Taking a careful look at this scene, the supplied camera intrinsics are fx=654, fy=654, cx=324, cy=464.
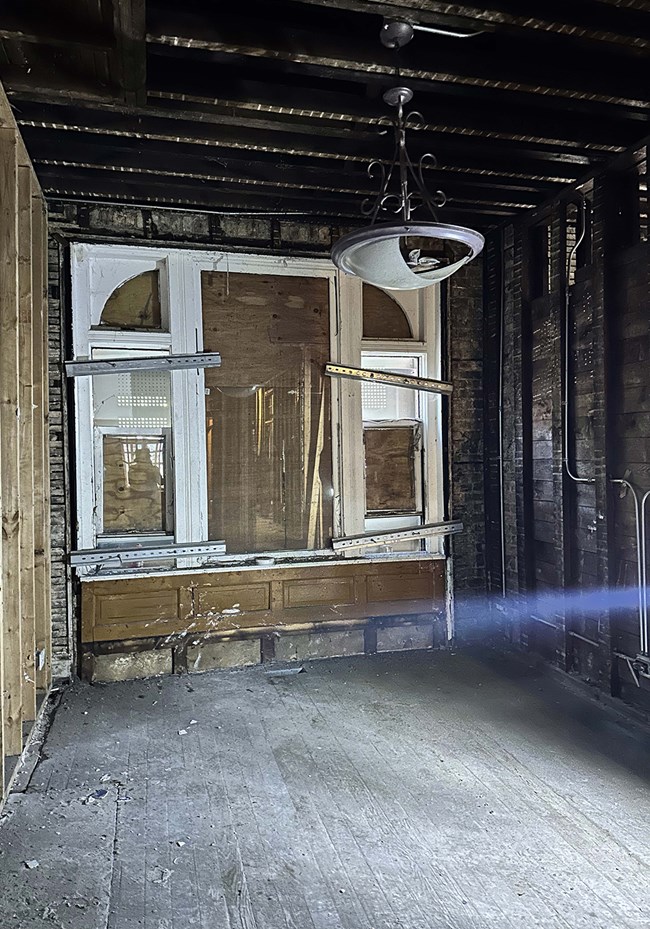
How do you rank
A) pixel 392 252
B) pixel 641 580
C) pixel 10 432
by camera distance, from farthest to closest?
pixel 641 580 → pixel 10 432 → pixel 392 252

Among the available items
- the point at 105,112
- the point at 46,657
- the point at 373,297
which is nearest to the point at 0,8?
the point at 105,112

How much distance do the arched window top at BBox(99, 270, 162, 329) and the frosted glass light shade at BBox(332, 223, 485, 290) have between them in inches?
90.5

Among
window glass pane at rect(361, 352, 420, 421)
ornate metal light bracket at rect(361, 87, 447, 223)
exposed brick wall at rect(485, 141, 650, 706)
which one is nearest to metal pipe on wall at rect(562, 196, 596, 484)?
exposed brick wall at rect(485, 141, 650, 706)

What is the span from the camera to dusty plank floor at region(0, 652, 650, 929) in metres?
2.17

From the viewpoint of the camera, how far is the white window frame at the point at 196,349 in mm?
4359

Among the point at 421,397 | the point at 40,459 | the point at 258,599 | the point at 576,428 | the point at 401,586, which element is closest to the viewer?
the point at 40,459

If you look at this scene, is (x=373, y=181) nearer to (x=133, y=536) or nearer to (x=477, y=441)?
(x=477, y=441)

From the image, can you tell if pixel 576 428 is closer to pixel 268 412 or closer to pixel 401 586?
pixel 401 586

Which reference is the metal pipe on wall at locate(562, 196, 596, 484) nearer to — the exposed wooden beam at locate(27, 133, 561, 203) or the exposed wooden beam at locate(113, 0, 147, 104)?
the exposed wooden beam at locate(27, 133, 561, 203)

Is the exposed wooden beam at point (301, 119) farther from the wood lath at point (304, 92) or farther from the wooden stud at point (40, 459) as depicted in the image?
the wooden stud at point (40, 459)

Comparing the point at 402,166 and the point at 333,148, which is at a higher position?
the point at 333,148

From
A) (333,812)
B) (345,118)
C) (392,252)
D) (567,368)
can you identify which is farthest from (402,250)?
(333,812)

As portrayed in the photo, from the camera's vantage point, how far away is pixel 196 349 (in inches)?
179

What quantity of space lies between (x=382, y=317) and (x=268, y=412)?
1.15 meters
